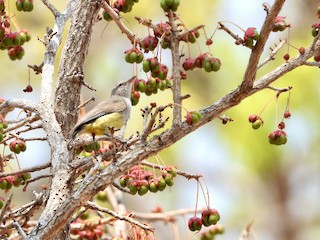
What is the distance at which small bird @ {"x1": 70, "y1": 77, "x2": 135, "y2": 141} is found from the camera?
4.70 meters

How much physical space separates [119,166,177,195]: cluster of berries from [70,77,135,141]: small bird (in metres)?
0.42

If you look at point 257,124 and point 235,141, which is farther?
point 235,141

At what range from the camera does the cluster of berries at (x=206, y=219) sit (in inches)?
167

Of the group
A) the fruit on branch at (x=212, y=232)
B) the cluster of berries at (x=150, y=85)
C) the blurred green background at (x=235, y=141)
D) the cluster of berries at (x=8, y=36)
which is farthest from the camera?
the blurred green background at (x=235, y=141)

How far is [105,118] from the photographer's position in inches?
203

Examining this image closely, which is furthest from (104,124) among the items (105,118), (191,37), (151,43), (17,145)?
(191,37)

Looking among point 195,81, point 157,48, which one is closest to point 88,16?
point 157,48

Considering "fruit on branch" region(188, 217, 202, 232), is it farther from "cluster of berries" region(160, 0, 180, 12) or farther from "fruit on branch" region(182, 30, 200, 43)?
"cluster of berries" region(160, 0, 180, 12)

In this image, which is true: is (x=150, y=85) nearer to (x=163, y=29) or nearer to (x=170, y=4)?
(x=163, y=29)

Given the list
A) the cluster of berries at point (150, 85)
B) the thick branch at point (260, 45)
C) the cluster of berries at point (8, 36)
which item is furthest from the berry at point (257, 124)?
the cluster of berries at point (8, 36)

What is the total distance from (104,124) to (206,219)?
113 centimetres

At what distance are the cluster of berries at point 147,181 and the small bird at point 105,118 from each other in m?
0.42

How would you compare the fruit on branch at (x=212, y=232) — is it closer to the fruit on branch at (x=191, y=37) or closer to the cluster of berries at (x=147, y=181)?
the cluster of berries at (x=147, y=181)

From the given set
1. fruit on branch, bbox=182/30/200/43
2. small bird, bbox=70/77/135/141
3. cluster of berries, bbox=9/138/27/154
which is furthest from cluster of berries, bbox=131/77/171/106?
cluster of berries, bbox=9/138/27/154
